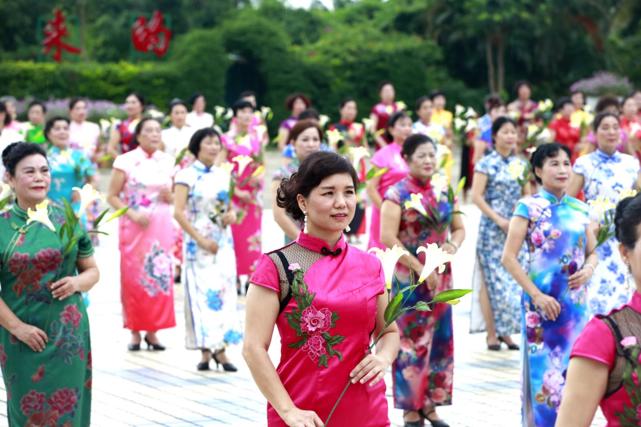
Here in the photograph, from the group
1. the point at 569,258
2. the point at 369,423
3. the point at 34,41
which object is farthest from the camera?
the point at 34,41

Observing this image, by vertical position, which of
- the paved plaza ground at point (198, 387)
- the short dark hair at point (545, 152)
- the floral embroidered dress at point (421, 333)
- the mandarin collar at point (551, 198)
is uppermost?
the short dark hair at point (545, 152)

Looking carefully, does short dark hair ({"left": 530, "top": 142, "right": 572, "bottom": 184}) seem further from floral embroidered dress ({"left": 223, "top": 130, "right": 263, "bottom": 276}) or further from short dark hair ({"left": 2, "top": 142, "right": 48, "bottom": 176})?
floral embroidered dress ({"left": 223, "top": 130, "right": 263, "bottom": 276})

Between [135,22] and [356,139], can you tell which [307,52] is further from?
[356,139]

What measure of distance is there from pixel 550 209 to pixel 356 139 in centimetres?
1059

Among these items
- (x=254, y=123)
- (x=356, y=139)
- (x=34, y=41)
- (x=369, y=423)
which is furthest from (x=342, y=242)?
(x=34, y=41)

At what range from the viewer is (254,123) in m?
16.7

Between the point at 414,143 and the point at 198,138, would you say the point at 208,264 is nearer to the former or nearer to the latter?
the point at 198,138

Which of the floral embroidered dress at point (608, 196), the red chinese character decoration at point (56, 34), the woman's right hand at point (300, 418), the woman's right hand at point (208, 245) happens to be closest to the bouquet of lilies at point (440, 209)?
the floral embroidered dress at point (608, 196)

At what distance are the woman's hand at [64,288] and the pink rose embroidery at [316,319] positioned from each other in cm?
218

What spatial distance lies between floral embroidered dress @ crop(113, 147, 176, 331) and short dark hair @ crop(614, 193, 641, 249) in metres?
7.84

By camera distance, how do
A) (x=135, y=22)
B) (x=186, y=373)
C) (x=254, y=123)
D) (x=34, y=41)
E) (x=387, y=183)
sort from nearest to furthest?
1. (x=186, y=373)
2. (x=387, y=183)
3. (x=254, y=123)
4. (x=135, y=22)
5. (x=34, y=41)

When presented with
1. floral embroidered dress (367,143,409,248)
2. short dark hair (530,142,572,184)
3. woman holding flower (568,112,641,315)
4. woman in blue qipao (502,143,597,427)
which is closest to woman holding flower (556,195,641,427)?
woman in blue qipao (502,143,597,427)

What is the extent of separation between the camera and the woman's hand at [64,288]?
6.56 m

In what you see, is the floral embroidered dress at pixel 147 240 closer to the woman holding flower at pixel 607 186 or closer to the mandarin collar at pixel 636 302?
the woman holding flower at pixel 607 186
